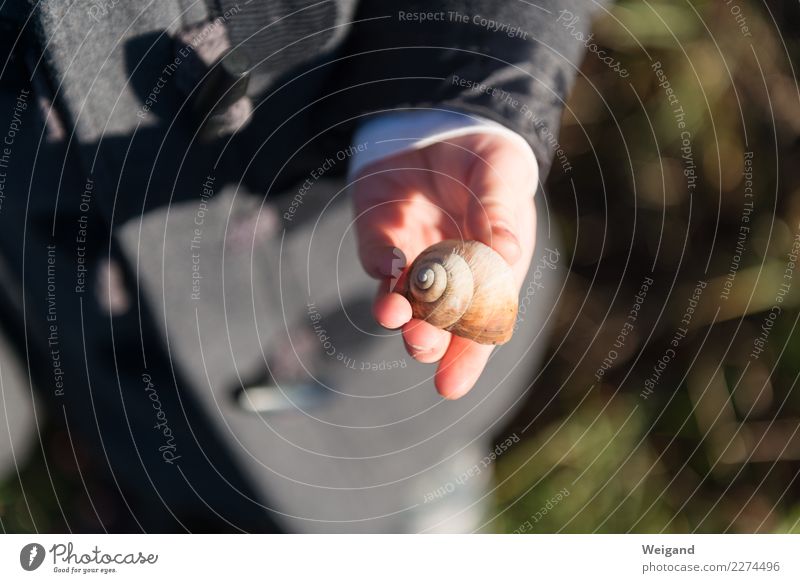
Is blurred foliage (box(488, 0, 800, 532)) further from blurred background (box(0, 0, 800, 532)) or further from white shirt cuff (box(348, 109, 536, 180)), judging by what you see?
white shirt cuff (box(348, 109, 536, 180))

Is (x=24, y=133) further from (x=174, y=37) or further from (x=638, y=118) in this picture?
(x=638, y=118)

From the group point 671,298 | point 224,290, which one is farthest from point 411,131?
point 671,298

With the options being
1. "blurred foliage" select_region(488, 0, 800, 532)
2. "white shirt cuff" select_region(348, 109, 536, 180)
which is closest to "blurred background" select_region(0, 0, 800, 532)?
"blurred foliage" select_region(488, 0, 800, 532)

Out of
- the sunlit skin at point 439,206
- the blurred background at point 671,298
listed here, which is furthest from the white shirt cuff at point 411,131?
the blurred background at point 671,298
